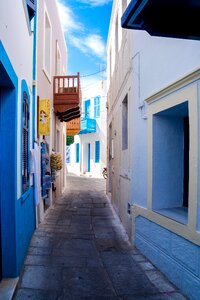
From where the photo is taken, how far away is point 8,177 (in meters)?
3.99

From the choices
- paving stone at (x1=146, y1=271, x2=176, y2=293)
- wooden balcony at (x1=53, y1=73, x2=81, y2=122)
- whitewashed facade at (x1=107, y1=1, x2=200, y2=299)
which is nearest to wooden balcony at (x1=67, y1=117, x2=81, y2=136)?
wooden balcony at (x1=53, y1=73, x2=81, y2=122)

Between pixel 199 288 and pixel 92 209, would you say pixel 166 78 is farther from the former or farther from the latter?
pixel 92 209

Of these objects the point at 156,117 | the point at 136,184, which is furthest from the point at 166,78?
the point at 136,184

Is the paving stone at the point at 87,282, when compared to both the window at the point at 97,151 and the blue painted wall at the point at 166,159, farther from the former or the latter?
the window at the point at 97,151

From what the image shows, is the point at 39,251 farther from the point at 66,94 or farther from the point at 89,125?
the point at 89,125

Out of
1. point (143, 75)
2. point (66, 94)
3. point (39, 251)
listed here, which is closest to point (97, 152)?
point (66, 94)

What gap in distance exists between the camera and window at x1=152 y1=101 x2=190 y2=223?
5.04 metres

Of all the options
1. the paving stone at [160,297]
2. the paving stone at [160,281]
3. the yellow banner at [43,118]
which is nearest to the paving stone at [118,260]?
the paving stone at [160,281]

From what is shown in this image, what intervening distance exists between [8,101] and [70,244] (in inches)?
122

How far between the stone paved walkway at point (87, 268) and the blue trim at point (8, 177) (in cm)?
37

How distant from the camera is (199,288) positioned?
3.52 metres

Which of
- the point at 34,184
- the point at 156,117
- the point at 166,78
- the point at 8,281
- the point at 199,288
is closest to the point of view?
the point at 199,288

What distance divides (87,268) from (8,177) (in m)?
1.83

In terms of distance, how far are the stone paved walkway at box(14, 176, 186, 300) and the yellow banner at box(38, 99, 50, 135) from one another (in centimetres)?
215
